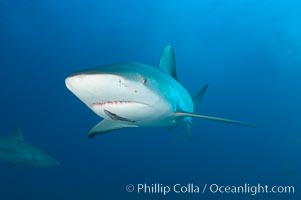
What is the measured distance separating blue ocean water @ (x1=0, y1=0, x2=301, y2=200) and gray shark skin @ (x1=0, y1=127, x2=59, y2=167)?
1423cm

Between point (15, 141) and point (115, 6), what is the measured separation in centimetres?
2091

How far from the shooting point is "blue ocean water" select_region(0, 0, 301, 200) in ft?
90.5

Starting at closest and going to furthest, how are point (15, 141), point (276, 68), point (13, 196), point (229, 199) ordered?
1. point (15, 141)
2. point (229, 199)
3. point (13, 196)
4. point (276, 68)

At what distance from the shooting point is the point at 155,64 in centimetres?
3534

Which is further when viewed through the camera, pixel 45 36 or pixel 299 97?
pixel 299 97

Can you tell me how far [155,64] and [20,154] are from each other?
28.5 m

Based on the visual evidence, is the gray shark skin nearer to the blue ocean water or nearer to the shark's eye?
the shark's eye

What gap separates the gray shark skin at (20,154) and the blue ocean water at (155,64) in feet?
46.7

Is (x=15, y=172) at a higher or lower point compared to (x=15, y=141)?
higher

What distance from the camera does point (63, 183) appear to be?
1243 inches

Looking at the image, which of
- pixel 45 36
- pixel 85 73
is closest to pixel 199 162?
pixel 45 36

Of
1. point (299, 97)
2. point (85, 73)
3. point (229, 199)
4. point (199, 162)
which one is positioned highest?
point (299, 97)

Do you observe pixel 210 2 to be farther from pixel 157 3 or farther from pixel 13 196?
pixel 13 196

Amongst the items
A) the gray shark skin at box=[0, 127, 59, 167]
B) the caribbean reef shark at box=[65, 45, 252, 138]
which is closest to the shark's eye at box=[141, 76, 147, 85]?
the caribbean reef shark at box=[65, 45, 252, 138]
